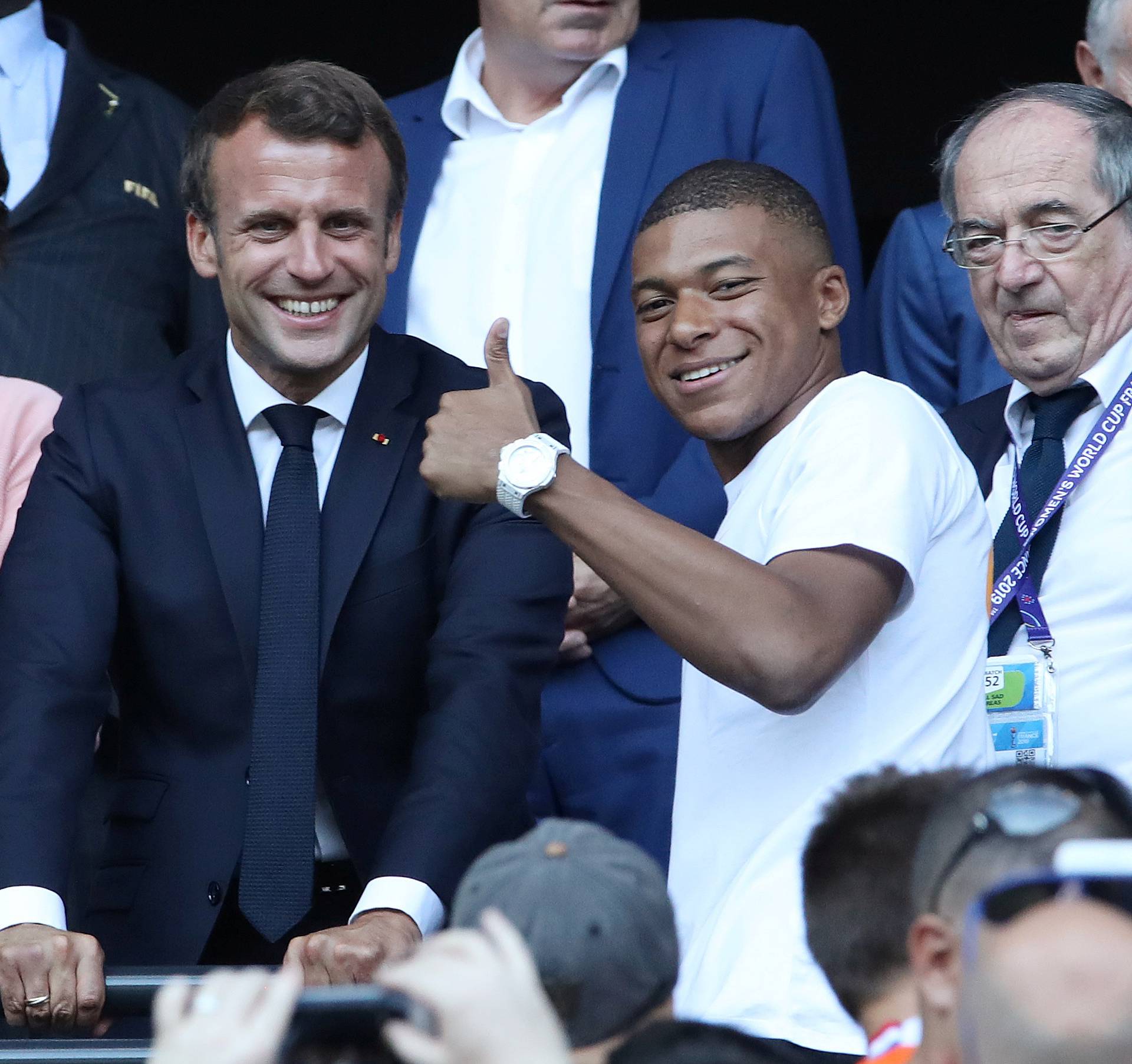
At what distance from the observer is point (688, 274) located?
8.59 feet

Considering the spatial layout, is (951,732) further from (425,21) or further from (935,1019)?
(425,21)

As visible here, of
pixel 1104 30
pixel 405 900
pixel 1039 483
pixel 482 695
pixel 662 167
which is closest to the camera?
pixel 405 900

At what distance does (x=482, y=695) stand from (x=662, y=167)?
1266 millimetres

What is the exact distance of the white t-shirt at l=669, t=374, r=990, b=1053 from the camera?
Answer: 213 cm

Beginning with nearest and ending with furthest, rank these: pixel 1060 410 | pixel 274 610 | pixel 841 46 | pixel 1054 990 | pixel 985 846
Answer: pixel 1054 990, pixel 985 846, pixel 274 610, pixel 1060 410, pixel 841 46

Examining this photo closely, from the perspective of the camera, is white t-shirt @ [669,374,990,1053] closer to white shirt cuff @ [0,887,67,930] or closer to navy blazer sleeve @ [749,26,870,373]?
white shirt cuff @ [0,887,67,930]

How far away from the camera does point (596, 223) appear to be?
134 inches

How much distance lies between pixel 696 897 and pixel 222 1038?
107 cm

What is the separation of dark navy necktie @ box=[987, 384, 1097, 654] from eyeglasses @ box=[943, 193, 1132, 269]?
0.72 ft

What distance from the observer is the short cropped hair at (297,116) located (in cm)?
280

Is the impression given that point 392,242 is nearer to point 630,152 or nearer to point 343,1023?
point 630,152

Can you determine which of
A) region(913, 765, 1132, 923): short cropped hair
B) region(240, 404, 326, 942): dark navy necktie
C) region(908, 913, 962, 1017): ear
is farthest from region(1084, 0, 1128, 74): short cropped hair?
region(908, 913, 962, 1017): ear

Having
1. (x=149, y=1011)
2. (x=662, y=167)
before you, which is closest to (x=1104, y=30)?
(x=662, y=167)

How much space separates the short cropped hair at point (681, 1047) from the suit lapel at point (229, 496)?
4.22 ft
